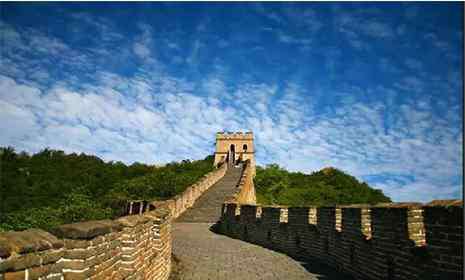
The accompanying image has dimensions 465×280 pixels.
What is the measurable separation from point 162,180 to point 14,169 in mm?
17698

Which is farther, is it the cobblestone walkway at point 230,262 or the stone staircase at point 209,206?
the stone staircase at point 209,206

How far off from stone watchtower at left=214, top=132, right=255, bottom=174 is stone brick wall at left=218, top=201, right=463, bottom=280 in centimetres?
5062

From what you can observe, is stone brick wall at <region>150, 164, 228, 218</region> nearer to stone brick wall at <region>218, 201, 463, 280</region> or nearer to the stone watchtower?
stone brick wall at <region>218, 201, 463, 280</region>

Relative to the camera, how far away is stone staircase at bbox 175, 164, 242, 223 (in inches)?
824

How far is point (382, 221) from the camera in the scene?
632 centimetres

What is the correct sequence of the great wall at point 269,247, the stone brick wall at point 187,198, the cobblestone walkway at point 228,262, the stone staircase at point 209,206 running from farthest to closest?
the stone staircase at point 209,206
the stone brick wall at point 187,198
the cobblestone walkway at point 228,262
the great wall at point 269,247

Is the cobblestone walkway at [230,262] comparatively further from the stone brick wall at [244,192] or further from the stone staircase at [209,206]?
the stone brick wall at [244,192]

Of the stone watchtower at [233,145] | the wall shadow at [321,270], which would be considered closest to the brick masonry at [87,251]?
the wall shadow at [321,270]

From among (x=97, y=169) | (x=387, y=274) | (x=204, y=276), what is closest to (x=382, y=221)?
(x=387, y=274)

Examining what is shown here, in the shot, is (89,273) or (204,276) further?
(204,276)

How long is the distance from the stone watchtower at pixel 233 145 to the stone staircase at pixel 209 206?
1234 inches

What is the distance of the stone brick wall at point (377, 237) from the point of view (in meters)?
4.64

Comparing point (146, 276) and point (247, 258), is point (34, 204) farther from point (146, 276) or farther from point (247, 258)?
point (146, 276)

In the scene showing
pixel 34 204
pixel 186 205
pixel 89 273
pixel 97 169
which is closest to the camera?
pixel 89 273
